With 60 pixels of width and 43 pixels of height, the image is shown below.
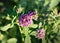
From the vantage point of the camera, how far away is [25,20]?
6.39 feet

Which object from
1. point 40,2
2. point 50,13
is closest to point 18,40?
point 50,13

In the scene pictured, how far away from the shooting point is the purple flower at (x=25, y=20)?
76.1 inches

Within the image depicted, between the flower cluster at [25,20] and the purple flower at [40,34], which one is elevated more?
the flower cluster at [25,20]

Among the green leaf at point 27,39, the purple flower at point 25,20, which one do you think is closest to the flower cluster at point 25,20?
the purple flower at point 25,20

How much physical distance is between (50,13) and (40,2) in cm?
35

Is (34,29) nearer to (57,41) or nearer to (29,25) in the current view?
(29,25)

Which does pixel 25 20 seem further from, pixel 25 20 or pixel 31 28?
pixel 31 28

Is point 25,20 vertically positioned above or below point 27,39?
above

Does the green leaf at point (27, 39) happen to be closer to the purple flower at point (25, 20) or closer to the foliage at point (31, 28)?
the foliage at point (31, 28)

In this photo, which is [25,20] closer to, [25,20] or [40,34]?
[25,20]

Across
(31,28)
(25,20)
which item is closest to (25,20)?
(25,20)

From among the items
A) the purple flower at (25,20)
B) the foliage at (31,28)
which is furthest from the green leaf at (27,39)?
the purple flower at (25,20)

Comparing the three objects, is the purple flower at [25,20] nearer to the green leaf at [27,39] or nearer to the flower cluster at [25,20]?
the flower cluster at [25,20]

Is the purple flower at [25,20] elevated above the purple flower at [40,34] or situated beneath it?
elevated above
